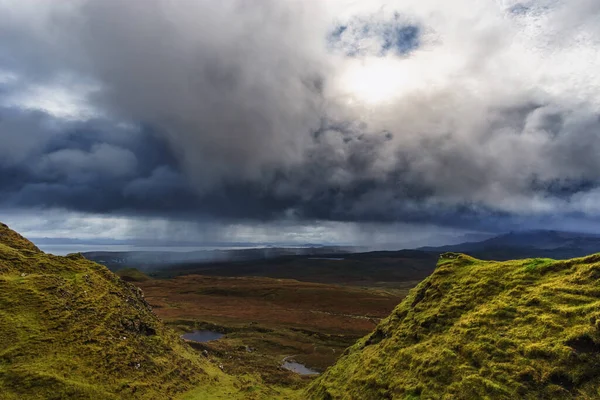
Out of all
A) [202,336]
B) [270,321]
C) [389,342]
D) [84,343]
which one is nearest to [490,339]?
[389,342]

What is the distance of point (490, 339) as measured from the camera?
17.1 m

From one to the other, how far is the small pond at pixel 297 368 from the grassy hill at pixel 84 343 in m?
14.8

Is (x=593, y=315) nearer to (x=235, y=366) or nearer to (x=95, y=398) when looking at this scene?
(x=95, y=398)

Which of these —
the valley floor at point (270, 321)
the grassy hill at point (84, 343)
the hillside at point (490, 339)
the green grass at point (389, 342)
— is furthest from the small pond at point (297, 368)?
the hillside at point (490, 339)

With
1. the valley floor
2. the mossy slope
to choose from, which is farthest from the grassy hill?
the valley floor

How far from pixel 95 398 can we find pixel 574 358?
78.8ft

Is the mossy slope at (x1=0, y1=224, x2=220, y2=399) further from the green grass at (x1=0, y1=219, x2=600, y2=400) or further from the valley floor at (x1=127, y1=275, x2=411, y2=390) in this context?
the valley floor at (x1=127, y1=275, x2=411, y2=390)

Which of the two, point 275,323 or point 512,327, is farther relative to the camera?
point 275,323

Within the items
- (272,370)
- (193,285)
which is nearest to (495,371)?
(272,370)

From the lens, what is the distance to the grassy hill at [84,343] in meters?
19.8

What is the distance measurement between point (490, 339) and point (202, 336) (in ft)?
202

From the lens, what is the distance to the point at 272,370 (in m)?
42.8

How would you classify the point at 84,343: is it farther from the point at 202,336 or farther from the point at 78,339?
the point at 202,336

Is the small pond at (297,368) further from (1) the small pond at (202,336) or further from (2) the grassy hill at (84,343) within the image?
(1) the small pond at (202,336)
